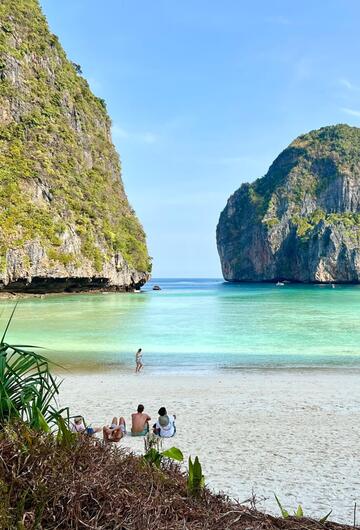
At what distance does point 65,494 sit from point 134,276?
72.6 metres

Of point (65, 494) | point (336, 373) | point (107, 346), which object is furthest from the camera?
point (107, 346)

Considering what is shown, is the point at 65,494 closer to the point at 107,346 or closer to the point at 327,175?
the point at 107,346

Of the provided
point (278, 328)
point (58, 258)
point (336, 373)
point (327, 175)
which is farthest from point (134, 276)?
point (327, 175)

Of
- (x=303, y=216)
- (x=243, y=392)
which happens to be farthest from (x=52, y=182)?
(x=303, y=216)

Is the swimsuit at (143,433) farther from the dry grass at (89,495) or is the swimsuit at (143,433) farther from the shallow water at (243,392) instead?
the dry grass at (89,495)

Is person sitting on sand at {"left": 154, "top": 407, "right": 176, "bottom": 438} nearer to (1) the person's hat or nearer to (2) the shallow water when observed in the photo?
(1) the person's hat

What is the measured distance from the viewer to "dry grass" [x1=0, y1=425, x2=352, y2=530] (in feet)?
6.96

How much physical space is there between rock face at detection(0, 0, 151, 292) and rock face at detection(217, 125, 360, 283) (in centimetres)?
6120

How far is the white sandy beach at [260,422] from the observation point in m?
5.72

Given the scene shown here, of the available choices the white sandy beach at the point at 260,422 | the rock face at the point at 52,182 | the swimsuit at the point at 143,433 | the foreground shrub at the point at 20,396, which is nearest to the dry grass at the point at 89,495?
the foreground shrub at the point at 20,396

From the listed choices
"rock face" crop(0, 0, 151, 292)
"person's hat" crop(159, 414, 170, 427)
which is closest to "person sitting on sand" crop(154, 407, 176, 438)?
"person's hat" crop(159, 414, 170, 427)

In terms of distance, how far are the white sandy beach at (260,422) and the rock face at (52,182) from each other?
3647 centimetres

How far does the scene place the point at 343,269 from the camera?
119 metres

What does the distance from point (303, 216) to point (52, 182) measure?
99446mm
